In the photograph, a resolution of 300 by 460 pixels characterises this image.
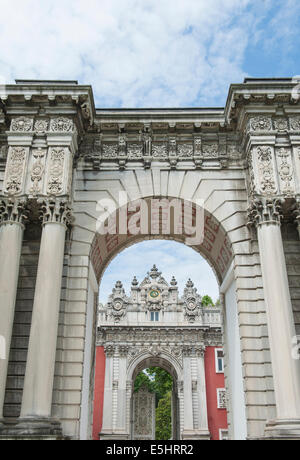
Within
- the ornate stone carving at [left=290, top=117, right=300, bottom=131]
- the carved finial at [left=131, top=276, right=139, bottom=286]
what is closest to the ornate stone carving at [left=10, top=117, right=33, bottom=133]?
the ornate stone carving at [left=290, top=117, right=300, bottom=131]

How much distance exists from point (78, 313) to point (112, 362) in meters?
29.6

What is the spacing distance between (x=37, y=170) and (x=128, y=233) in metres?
4.88

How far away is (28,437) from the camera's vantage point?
10.2 m

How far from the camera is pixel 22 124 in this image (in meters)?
14.4

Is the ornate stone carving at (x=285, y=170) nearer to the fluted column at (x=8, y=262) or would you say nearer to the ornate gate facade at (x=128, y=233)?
the ornate gate facade at (x=128, y=233)

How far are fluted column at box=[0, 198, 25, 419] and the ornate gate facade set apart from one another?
33 mm

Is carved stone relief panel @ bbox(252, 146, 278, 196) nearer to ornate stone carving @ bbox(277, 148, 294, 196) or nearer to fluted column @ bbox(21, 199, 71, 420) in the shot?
ornate stone carving @ bbox(277, 148, 294, 196)

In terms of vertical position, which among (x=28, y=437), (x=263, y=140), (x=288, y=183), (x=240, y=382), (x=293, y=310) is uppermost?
(x=263, y=140)

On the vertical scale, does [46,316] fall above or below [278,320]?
above

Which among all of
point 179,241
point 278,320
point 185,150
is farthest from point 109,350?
point 278,320

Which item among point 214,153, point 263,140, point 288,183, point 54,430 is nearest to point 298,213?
point 288,183

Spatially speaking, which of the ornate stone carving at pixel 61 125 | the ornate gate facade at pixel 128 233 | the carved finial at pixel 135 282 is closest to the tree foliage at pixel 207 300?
the carved finial at pixel 135 282

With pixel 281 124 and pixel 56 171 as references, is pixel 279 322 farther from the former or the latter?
pixel 56 171

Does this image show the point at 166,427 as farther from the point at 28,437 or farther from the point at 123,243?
the point at 28,437
